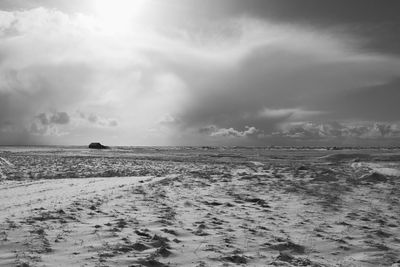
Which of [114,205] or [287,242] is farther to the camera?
[114,205]

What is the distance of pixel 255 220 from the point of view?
10.1 metres

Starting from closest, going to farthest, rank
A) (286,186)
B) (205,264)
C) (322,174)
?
1. (205,264)
2. (286,186)
3. (322,174)

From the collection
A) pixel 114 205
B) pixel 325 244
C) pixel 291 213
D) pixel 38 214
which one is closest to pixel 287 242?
pixel 325 244

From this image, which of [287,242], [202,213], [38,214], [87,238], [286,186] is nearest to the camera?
[87,238]

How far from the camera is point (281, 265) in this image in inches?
269

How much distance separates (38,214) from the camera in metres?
9.55

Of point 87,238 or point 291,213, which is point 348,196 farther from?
point 87,238

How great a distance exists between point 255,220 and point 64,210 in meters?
5.45

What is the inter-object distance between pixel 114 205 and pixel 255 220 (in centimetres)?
444

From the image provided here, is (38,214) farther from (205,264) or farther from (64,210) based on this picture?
(205,264)

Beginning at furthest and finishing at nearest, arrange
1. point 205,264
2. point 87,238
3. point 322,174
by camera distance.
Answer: point 322,174 < point 87,238 < point 205,264

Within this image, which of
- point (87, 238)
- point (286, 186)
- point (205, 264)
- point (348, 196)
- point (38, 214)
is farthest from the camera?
point (286, 186)

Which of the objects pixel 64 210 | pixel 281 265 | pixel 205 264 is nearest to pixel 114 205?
pixel 64 210

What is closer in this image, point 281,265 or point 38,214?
point 281,265
